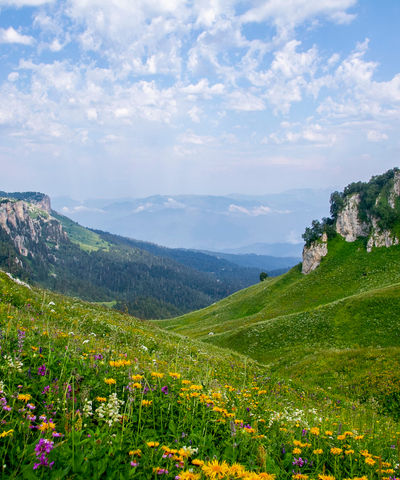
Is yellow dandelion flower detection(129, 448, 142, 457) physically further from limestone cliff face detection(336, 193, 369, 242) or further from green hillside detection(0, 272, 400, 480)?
limestone cliff face detection(336, 193, 369, 242)

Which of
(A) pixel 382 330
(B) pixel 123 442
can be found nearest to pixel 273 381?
(B) pixel 123 442

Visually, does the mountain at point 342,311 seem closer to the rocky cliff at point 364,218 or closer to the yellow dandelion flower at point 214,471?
the rocky cliff at point 364,218

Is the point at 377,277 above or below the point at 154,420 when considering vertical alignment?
above

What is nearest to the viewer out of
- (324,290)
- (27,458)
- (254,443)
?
(27,458)

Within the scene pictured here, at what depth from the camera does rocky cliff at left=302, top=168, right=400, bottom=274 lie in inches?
2736

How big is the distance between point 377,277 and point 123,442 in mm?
65373

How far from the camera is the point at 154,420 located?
535 cm

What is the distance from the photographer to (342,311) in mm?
44469

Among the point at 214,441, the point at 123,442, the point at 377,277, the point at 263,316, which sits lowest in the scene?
the point at 263,316

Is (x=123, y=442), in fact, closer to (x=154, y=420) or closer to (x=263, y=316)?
(x=154, y=420)

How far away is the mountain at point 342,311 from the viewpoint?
25266mm

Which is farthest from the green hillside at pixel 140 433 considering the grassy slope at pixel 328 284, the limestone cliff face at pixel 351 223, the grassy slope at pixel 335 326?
the limestone cliff face at pixel 351 223

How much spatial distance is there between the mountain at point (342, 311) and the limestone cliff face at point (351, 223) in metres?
0.22

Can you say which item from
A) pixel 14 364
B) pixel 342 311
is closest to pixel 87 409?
pixel 14 364
